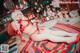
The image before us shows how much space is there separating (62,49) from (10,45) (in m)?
0.35

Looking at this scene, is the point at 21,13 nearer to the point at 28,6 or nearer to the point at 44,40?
the point at 28,6

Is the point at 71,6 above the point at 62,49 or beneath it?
above

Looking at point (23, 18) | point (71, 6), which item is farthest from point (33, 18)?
point (71, 6)

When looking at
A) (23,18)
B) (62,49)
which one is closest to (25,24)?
(23,18)

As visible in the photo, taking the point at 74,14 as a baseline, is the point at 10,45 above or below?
below

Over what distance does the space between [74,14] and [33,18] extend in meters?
0.28

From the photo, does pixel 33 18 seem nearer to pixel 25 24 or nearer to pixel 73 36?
pixel 25 24

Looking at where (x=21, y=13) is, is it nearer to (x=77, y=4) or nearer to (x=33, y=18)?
(x=33, y=18)

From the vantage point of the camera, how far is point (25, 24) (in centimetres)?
132

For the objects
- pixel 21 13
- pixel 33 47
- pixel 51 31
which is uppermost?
→ pixel 21 13

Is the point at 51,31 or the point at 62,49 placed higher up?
the point at 51,31

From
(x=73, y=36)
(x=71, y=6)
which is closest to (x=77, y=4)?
(x=71, y=6)

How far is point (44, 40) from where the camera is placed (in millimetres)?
1309

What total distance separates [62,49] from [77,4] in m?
0.32
